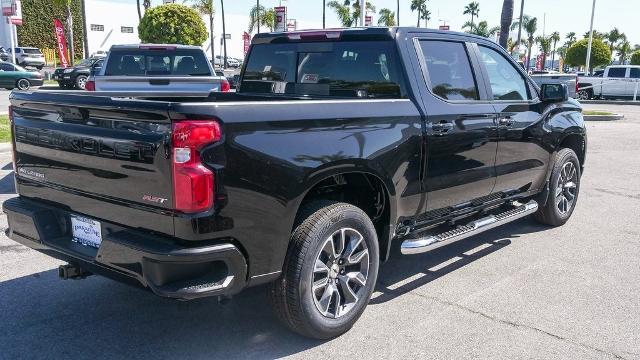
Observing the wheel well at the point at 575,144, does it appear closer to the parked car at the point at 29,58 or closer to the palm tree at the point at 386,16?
the parked car at the point at 29,58

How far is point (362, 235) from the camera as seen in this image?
3664mm

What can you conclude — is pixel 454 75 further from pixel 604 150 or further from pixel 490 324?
pixel 604 150

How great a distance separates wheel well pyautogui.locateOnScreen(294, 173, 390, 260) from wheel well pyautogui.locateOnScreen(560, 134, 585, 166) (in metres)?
3.14

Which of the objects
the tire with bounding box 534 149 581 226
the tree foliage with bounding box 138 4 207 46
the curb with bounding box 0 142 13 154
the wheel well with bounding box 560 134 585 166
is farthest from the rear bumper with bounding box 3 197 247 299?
the tree foliage with bounding box 138 4 207 46

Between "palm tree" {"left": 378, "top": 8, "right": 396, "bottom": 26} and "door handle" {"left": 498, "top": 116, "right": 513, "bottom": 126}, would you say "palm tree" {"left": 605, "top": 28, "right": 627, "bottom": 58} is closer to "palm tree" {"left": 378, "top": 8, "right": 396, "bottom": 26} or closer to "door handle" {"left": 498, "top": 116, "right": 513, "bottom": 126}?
"palm tree" {"left": 378, "top": 8, "right": 396, "bottom": 26}

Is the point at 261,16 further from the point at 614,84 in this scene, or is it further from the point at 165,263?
the point at 165,263

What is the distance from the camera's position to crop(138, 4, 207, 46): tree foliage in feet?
101

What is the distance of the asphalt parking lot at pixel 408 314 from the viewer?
11.2 ft

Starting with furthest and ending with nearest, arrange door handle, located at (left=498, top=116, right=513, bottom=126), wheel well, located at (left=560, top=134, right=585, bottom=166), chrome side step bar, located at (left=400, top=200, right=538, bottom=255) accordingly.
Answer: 1. wheel well, located at (left=560, top=134, right=585, bottom=166)
2. door handle, located at (left=498, top=116, right=513, bottom=126)
3. chrome side step bar, located at (left=400, top=200, right=538, bottom=255)

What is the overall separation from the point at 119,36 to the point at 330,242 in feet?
212

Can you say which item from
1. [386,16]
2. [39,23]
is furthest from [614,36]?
[39,23]

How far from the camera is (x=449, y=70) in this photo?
450 centimetres

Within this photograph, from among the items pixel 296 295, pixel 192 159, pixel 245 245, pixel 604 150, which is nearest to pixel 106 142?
pixel 192 159

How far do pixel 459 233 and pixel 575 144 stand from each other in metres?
2.76
